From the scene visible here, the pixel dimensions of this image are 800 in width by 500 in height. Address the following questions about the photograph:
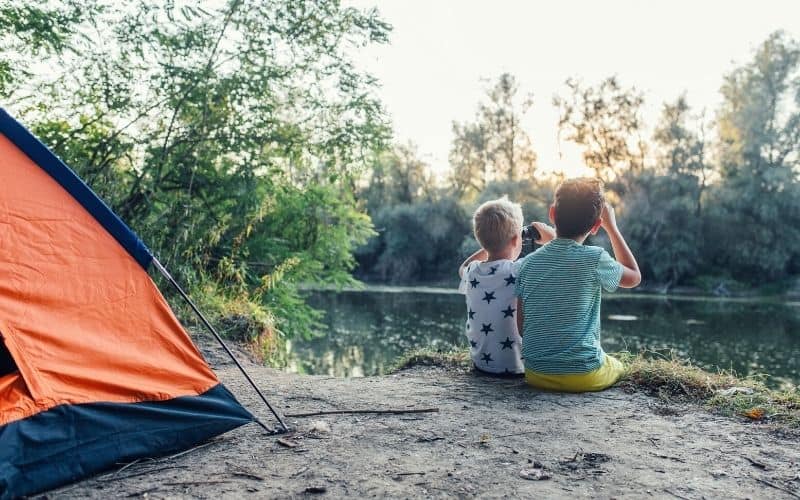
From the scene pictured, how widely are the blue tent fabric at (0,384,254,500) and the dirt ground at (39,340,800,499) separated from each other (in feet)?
0.25

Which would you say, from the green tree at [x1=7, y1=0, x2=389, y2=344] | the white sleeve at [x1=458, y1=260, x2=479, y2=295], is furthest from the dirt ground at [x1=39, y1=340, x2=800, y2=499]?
the green tree at [x1=7, y1=0, x2=389, y2=344]

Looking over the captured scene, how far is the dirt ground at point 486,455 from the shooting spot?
2559 millimetres

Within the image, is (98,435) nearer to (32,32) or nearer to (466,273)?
(466,273)

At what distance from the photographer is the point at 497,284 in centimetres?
426

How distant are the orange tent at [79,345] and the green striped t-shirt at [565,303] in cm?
186

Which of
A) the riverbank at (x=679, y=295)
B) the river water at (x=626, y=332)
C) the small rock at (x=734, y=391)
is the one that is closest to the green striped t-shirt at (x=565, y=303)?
the small rock at (x=734, y=391)

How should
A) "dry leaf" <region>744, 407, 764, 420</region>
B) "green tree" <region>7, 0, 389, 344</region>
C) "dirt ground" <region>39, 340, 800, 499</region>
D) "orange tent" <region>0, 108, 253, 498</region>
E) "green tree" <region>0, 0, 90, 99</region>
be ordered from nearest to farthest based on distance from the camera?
"dirt ground" <region>39, 340, 800, 499</region>, "orange tent" <region>0, 108, 253, 498</region>, "dry leaf" <region>744, 407, 764, 420</region>, "green tree" <region>0, 0, 90, 99</region>, "green tree" <region>7, 0, 389, 344</region>

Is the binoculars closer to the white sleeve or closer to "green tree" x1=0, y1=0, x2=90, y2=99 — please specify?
the white sleeve

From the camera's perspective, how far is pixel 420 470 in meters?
2.76

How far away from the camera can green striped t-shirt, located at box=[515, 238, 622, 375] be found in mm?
3871

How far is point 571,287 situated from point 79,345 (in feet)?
9.01

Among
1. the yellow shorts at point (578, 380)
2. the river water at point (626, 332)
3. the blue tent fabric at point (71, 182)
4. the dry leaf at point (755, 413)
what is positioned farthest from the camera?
the river water at point (626, 332)

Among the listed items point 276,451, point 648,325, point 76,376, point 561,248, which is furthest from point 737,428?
point 648,325

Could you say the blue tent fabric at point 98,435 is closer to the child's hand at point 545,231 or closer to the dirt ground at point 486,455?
the dirt ground at point 486,455
